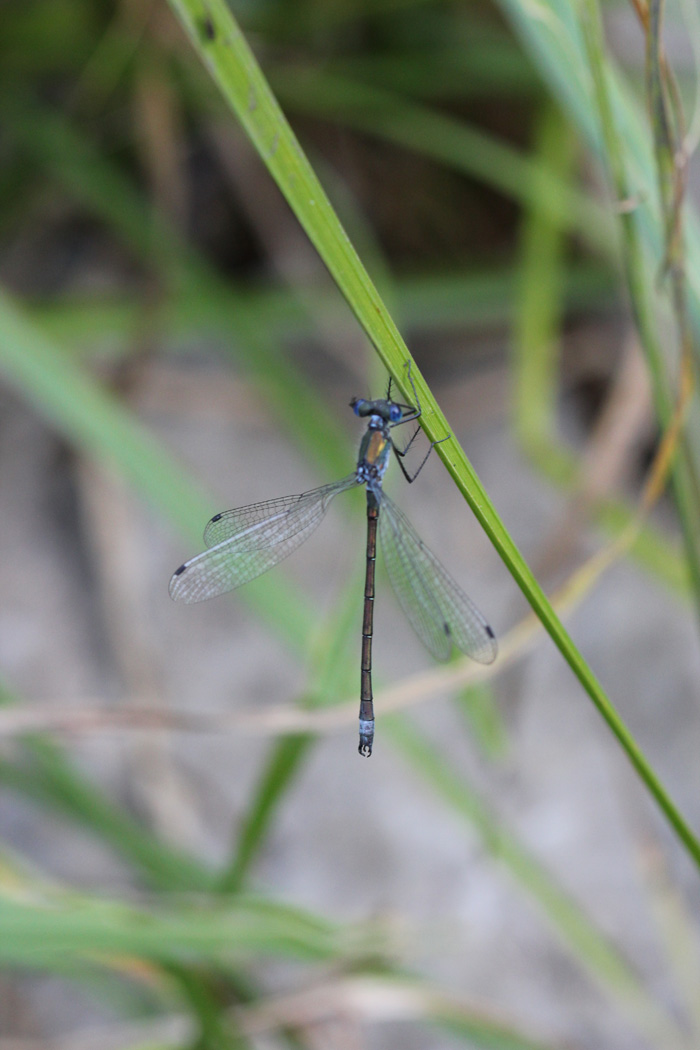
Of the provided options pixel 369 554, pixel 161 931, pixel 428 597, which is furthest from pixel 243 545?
pixel 161 931

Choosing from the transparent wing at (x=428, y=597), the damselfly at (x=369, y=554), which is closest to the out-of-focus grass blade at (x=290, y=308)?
the damselfly at (x=369, y=554)

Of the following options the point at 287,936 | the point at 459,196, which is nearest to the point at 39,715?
the point at 287,936

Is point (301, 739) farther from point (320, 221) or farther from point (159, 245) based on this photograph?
point (159, 245)

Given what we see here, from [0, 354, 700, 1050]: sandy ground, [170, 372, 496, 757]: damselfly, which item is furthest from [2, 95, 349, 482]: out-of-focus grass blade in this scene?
[170, 372, 496, 757]: damselfly

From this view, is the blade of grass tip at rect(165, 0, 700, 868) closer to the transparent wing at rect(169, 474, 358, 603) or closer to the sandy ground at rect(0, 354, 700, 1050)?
the transparent wing at rect(169, 474, 358, 603)

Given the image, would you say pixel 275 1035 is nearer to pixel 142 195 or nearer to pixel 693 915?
pixel 693 915

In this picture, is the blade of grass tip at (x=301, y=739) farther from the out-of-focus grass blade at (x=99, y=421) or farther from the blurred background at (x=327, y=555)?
the out-of-focus grass blade at (x=99, y=421)
